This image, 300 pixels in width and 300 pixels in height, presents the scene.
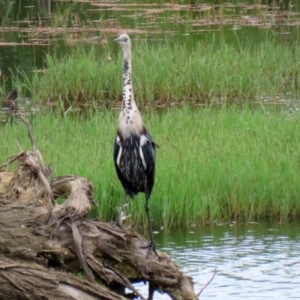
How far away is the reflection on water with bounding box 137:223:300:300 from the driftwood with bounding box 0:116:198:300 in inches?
36.4

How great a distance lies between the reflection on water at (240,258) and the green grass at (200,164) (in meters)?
0.20

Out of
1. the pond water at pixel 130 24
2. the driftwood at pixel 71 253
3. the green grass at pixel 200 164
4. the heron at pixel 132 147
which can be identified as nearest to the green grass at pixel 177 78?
the pond water at pixel 130 24

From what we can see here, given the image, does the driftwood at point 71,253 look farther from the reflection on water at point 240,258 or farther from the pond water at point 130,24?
the pond water at point 130,24

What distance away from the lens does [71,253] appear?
17.6ft

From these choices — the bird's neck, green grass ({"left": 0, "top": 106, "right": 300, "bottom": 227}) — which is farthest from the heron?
green grass ({"left": 0, "top": 106, "right": 300, "bottom": 227})

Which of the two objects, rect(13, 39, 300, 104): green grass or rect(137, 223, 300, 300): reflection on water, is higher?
rect(13, 39, 300, 104): green grass

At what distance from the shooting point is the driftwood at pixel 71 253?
5047mm

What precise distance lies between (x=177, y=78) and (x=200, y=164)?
168 inches

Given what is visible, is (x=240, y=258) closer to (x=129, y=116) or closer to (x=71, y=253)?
(x=129, y=116)

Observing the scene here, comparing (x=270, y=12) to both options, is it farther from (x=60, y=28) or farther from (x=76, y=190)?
(x=76, y=190)

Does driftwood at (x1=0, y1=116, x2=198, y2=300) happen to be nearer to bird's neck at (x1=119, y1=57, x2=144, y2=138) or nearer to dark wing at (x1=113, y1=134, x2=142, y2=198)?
dark wing at (x1=113, y1=134, x2=142, y2=198)

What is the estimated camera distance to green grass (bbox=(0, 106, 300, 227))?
7.76m

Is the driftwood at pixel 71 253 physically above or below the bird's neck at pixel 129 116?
below

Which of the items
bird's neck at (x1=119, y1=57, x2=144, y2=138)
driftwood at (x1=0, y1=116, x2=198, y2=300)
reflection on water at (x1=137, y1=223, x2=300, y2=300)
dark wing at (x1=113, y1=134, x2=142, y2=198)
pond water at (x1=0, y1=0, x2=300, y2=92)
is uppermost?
bird's neck at (x1=119, y1=57, x2=144, y2=138)
